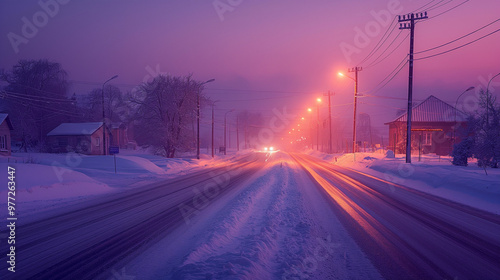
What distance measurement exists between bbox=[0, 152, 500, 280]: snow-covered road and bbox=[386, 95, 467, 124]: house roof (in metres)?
43.3

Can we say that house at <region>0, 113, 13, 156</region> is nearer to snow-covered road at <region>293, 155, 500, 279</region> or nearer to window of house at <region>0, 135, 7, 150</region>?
window of house at <region>0, 135, 7, 150</region>

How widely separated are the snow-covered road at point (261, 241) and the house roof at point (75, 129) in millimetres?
41372

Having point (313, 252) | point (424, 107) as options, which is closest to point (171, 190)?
point (313, 252)

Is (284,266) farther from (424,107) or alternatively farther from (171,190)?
(424,107)

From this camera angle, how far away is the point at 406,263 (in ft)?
15.6

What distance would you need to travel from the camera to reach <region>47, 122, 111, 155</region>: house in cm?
4503

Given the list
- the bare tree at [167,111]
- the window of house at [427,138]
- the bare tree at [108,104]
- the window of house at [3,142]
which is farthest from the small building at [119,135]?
the window of house at [427,138]

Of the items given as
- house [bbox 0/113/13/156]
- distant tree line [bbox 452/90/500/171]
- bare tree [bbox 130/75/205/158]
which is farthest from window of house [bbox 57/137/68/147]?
distant tree line [bbox 452/90/500/171]

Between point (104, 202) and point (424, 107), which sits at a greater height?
point (424, 107)

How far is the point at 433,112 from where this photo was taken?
48.1m

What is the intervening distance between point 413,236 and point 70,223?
328 inches

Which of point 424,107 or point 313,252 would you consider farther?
point 424,107

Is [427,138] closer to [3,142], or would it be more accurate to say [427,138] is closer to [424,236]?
[424,236]

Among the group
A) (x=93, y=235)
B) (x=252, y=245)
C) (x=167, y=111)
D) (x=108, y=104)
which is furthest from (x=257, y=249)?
(x=108, y=104)
